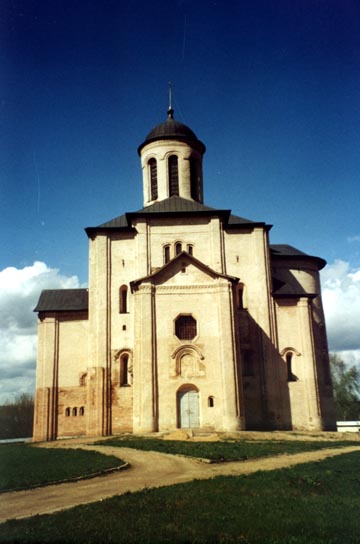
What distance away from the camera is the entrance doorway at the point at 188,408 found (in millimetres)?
27203

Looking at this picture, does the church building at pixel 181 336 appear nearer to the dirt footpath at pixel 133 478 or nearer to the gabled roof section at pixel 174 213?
the gabled roof section at pixel 174 213

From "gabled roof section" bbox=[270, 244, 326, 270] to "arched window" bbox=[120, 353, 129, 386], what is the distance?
13651mm

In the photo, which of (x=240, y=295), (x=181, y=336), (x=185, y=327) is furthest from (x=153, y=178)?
(x=181, y=336)

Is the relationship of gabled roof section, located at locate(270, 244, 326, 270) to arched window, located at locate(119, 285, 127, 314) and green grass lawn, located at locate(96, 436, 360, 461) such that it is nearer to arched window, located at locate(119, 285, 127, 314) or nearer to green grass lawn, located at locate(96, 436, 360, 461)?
arched window, located at locate(119, 285, 127, 314)

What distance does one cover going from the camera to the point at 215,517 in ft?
29.3

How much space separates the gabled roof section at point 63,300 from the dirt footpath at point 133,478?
15777 millimetres

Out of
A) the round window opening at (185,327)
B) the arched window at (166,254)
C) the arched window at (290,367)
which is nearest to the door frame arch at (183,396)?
the round window opening at (185,327)

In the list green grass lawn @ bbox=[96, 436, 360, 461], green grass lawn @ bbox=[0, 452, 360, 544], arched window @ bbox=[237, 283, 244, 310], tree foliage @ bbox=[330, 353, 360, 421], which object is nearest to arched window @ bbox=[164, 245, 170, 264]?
arched window @ bbox=[237, 283, 244, 310]

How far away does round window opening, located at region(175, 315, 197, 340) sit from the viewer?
2870 centimetres

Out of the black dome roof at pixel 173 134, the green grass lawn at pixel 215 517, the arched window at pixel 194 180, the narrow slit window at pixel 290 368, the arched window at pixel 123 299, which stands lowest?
the green grass lawn at pixel 215 517

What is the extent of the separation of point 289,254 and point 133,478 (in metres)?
26.5

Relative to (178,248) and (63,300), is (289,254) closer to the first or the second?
(178,248)

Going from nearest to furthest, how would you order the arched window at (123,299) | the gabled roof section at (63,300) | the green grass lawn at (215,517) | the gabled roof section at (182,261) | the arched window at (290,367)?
the green grass lawn at (215,517) → the gabled roof section at (182,261) → the arched window at (290,367) → the arched window at (123,299) → the gabled roof section at (63,300)

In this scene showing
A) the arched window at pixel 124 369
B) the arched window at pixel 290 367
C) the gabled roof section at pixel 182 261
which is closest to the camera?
the gabled roof section at pixel 182 261
